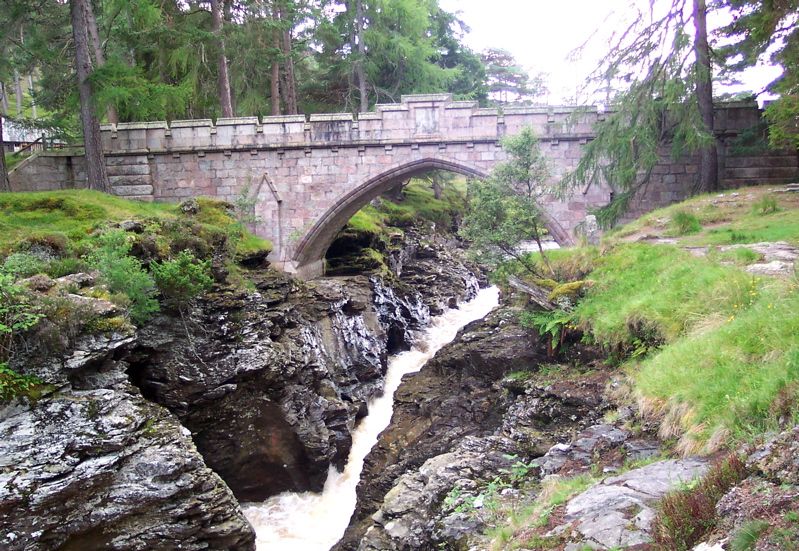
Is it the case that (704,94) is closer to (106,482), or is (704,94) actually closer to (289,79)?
(289,79)

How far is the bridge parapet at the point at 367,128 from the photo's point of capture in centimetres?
1611

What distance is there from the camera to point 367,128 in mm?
16812

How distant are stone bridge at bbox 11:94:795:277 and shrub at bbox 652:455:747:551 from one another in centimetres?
1244

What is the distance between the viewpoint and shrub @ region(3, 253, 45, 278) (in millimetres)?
8474

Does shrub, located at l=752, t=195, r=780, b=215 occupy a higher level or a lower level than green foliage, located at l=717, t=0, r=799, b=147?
lower

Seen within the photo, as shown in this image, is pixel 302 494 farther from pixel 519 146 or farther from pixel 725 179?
pixel 725 179

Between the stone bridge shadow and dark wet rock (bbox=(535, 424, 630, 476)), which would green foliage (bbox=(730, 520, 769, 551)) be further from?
the stone bridge shadow

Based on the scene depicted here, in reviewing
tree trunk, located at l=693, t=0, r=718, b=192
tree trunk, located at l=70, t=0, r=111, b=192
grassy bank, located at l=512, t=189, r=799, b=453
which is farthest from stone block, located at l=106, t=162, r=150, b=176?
tree trunk, located at l=693, t=0, r=718, b=192

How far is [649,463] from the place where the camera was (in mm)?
5422

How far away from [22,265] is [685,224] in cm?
1240

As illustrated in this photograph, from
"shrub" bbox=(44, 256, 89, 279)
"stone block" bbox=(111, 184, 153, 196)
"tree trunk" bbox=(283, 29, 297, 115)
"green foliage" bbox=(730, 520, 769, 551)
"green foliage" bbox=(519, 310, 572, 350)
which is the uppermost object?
"tree trunk" bbox=(283, 29, 297, 115)

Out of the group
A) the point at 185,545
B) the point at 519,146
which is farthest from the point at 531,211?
the point at 185,545

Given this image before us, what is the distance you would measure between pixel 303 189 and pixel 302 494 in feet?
30.3

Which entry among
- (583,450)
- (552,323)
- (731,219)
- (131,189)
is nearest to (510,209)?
(552,323)
